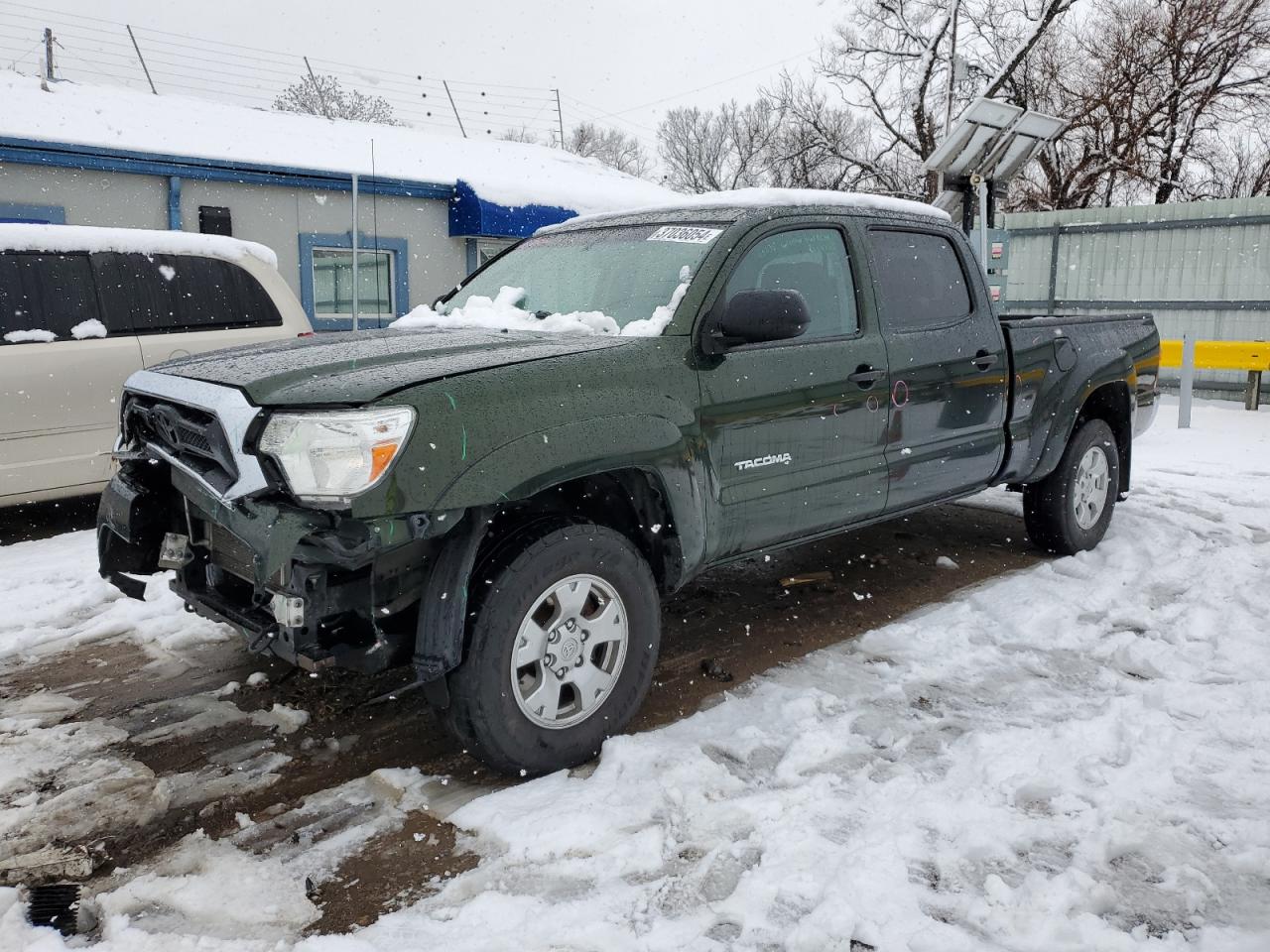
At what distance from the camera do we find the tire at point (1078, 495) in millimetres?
5512

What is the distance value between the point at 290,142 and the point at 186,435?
11829mm

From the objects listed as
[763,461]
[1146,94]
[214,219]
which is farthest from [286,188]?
[1146,94]

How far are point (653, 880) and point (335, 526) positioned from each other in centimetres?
129

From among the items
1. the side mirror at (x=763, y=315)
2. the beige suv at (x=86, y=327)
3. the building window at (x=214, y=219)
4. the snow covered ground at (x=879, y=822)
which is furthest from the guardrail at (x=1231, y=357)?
the building window at (x=214, y=219)

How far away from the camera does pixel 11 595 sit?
193 inches

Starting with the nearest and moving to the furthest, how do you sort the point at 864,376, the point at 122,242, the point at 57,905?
the point at 57,905
the point at 864,376
the point at 122,242

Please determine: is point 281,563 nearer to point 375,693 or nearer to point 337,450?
point 337,450

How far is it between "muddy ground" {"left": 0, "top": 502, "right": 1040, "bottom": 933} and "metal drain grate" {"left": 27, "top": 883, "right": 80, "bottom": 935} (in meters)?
0.07

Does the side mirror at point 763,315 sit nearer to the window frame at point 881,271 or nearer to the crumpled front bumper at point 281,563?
the window frame at point 881,271

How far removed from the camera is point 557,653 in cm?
309

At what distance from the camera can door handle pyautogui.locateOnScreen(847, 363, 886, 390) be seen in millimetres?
4062

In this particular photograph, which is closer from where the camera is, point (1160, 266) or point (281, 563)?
point (281, 563)

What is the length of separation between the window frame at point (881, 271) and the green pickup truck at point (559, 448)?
0.06 feet

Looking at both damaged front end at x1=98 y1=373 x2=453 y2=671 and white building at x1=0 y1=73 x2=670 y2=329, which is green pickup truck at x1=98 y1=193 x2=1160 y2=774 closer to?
damaged front end at x1=98 y1=373 x2=453 y2=671
